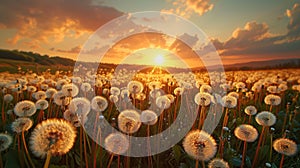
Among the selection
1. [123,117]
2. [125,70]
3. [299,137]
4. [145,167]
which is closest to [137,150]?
[145,167]

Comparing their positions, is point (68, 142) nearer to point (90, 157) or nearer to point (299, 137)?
point (90, 157)

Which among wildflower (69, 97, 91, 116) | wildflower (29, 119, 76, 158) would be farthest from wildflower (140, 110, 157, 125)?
wildflower (29, 119, 76, 158)

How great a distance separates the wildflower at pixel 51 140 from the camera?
145 centimetres

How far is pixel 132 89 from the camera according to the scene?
13.6ft

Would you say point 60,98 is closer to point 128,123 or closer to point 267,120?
point 128,123

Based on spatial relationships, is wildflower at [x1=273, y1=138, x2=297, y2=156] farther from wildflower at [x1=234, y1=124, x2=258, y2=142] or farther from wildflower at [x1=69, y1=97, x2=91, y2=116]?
wildflower at [x1=69, y1=97, x2=91, y2=116]

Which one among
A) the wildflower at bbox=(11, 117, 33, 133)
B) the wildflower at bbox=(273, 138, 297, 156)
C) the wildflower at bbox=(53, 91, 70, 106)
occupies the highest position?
the wildflower at bbox=(53, 91, 70, 106)

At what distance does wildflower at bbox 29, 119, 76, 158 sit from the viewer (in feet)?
4.76

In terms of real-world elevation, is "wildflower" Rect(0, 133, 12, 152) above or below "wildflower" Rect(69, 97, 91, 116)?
below

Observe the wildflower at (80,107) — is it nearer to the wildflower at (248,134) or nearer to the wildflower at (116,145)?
the wildflower at (116,145)

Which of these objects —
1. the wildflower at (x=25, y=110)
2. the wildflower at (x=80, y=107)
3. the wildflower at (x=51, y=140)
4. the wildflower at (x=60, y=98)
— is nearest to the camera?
the wildflower at (x=51, y=140)

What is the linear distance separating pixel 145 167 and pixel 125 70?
24.5 ft

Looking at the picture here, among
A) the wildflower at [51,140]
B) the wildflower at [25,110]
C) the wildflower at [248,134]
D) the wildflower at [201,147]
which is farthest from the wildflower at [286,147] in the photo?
the wildflower at [25,110]

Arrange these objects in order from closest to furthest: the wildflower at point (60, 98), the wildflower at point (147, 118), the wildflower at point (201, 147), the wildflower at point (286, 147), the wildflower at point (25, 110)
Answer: the wildflower at point (201, 147), the wildflower at point (286, 147), the wildflower at point (147, 118), the wildflower at point (25, 110), the wildflower at point (60, 98)
